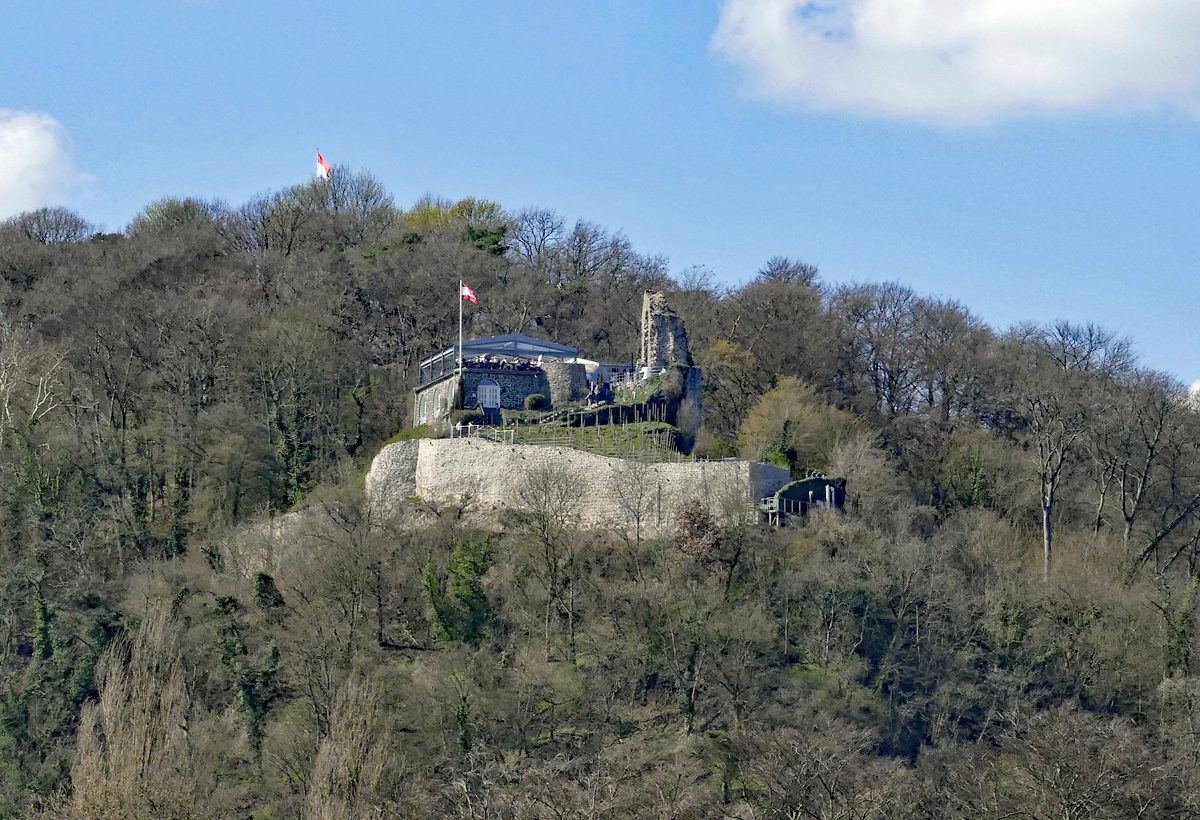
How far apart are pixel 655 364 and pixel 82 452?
699 inches

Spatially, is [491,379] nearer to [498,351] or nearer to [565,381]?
[565,381]

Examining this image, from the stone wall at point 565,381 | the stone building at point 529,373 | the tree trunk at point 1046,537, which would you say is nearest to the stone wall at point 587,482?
the stone building at point 529,373

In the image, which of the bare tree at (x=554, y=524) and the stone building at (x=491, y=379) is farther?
the stone building at (x=491, y=379)

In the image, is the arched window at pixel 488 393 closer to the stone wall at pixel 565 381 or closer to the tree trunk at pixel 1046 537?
the stone wall at pixel 565 381

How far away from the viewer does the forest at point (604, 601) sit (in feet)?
130

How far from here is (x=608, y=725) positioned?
4288cm

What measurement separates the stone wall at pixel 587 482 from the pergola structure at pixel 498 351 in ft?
20.0

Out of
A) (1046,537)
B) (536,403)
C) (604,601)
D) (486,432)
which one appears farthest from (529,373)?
(1046,537)

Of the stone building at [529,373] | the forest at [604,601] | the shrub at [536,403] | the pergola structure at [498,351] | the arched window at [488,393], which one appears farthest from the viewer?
the pergola structure at [498,351]

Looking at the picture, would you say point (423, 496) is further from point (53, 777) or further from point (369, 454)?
point (53, 777)

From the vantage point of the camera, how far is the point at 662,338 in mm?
56094

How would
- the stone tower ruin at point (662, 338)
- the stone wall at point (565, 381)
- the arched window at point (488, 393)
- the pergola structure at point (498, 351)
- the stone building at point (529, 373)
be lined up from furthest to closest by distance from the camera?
1. the pergola structure at point (498, 351)
2. the stone tower ruin at point (662, 338)
3. the stone wall at point (565, 381)
4. the stone building at point (529, 373)
5. the arched window at point (488, 393)

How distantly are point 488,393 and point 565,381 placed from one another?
251 centimetres

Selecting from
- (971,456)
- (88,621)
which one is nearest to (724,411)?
(971,456)
